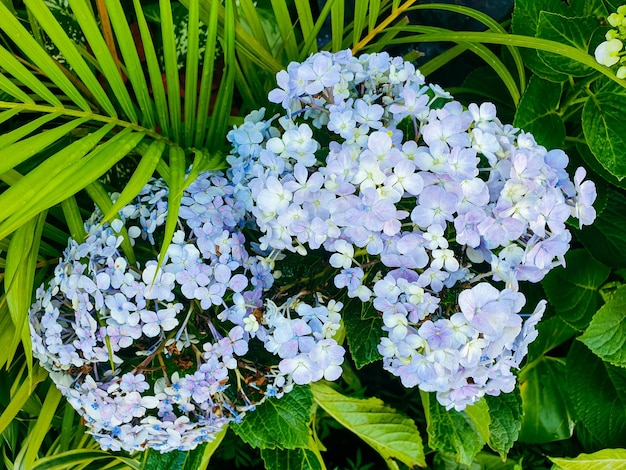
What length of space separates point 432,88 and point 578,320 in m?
0.58

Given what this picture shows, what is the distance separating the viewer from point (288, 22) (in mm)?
886

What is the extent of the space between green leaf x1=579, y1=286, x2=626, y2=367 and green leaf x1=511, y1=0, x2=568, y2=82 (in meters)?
0.39

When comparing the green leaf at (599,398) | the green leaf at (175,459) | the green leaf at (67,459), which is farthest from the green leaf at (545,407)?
the green leaf at (67,459)

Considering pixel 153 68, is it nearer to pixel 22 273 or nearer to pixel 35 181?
pixel 35 181

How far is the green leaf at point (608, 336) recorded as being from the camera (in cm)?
98

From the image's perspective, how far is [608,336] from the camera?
0.98 meters

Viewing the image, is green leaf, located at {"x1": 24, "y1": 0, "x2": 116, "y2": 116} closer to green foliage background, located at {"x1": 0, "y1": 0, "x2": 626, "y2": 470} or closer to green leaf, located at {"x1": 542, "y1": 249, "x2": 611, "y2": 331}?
green foliage background, located at {"x1": 0, "y1": 0, "x2": 626, "y2": 470}

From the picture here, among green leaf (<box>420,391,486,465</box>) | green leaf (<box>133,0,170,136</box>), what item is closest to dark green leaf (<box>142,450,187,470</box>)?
green leaf (<box>420,391,486,465</box>)

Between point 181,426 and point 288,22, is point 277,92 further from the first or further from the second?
point 181,426

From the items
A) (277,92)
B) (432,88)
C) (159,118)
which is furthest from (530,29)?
(159,118)

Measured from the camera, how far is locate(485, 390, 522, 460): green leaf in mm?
954

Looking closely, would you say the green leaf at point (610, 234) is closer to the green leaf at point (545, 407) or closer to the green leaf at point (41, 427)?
the green leaf at point (545, 407)

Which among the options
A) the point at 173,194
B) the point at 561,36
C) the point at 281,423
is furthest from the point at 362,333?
the point at 561,36

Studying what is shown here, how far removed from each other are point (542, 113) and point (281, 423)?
631 mm
